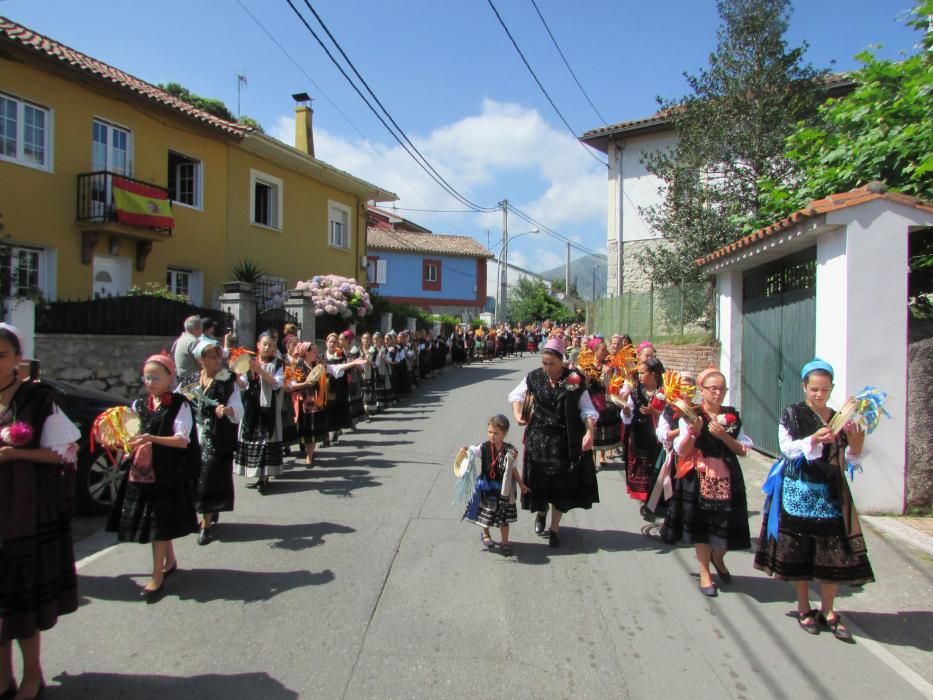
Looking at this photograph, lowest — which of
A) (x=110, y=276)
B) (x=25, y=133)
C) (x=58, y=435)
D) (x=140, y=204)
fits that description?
(x=58, y=435)

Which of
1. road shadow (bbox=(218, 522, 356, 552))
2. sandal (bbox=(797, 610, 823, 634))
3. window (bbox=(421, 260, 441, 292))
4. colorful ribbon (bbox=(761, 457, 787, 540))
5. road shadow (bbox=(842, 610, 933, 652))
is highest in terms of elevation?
window (bbox=(421, 260, 441, 292))

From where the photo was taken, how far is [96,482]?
639 centimetres

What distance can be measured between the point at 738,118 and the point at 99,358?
13.5m

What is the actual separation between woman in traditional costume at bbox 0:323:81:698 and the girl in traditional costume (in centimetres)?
300

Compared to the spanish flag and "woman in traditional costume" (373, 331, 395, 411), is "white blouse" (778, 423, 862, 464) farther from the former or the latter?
the spanish flag

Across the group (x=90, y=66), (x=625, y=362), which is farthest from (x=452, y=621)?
(x=90, y=66)

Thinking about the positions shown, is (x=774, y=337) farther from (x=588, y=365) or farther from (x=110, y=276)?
(x=110, y=276)

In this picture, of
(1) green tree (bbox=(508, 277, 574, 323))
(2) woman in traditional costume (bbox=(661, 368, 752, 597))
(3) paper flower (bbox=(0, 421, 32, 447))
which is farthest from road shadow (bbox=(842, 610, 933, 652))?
(1) green tree (bbox=(508, 277, 574, 323))

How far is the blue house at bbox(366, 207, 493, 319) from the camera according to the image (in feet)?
160

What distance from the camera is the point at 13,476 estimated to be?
10.8ft

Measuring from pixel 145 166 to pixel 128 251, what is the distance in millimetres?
2192

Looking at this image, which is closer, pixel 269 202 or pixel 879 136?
pixel 879 136

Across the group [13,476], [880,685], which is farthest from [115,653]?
[880,685]

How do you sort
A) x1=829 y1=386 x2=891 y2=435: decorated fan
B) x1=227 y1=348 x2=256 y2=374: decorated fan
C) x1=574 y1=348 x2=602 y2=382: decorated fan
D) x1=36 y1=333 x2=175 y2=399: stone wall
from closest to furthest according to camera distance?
x1=829 y1=386 x2=891 y2=435: decorated fan, x1=227 y1=348 x2=256 y2=374: decorated fan, x1=574 y1=348 x2=602 y2=382: decorated fan, x1=36 y1=333 x2=175 y2=399: stone wall
